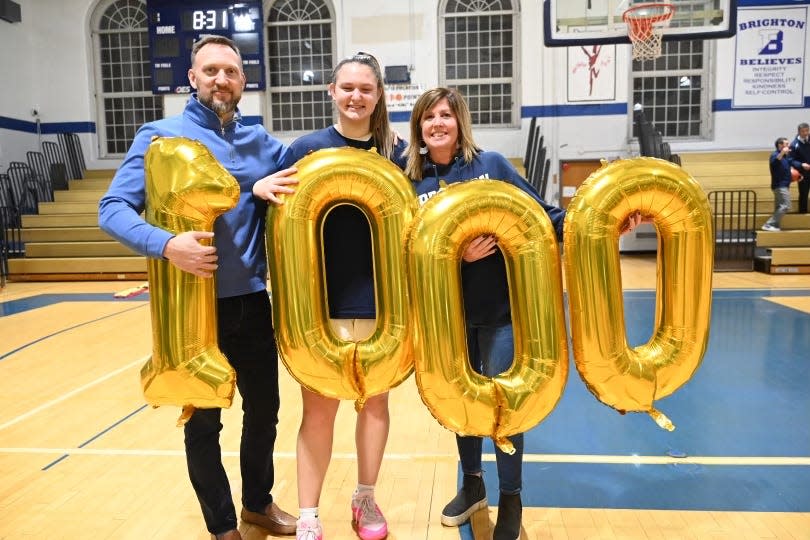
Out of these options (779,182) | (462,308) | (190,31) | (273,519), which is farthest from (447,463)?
(190,31)

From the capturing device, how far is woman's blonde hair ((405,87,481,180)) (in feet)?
6.47

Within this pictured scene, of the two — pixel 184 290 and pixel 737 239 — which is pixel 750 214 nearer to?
pixel 737 239

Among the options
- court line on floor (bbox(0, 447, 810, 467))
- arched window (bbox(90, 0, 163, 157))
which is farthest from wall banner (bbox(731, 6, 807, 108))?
arched window (bbox(90, 0, 163, 157))

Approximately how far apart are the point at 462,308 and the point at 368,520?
3.36 feet

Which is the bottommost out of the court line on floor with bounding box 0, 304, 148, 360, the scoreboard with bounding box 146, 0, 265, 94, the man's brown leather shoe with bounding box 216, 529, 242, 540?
the court line on floor with bounding box 0, 304, 148, 360

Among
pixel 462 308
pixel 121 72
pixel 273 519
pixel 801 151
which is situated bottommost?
pixel 273 519

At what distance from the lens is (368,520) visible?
89.0 inches

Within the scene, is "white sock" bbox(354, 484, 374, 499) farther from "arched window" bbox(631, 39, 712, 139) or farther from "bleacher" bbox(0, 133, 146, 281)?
"arched window" bbox(631, 39, 712, 139)

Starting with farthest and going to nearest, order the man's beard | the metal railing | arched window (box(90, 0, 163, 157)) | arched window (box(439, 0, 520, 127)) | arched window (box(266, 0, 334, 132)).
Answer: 1. arched window (box(90, 0, 163, 157))
2. arched window (box(266, 0, 334, 132))
3. arched window (box(439, 0, 520, 127))
4. the metal railing
5. the man's beard

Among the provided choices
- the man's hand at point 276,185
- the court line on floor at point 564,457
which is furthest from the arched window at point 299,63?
the man's hand at point 276,185

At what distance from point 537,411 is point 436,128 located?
3.06 ft

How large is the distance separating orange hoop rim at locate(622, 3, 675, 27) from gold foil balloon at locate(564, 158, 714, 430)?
6317 mm

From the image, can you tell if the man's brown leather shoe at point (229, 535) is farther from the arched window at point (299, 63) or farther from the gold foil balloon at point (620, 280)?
the arched window at point (299, 63)

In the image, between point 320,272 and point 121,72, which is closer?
point 320,272
